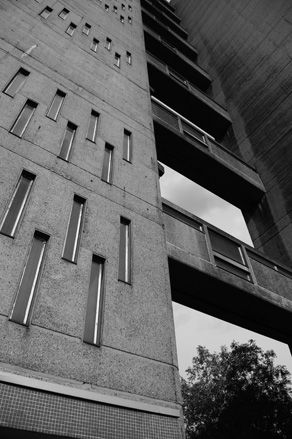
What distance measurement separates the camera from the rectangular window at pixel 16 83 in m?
8.58

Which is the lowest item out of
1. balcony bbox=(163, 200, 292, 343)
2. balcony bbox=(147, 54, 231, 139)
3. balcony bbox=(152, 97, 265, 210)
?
balcony bbox=(163, 200, 292, 343)

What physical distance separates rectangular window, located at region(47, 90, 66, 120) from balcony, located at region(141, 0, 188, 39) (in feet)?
75.1

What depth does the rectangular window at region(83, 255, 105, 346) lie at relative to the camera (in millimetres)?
5504

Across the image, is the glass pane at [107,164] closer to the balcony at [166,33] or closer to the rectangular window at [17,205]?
the rectangular window at [17,205]

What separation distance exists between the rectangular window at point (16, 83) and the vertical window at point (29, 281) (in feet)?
15.2

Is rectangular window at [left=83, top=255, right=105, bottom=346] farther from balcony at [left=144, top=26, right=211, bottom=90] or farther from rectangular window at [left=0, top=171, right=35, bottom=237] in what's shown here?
balcony at [left=144, top=26, right=211, bottom=90]

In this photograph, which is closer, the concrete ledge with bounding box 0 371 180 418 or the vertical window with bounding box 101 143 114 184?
the concrete ledge with bounding box 0 371 180 418

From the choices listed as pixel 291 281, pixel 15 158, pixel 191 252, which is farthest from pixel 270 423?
pixel 15 158

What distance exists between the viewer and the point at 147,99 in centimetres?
1324

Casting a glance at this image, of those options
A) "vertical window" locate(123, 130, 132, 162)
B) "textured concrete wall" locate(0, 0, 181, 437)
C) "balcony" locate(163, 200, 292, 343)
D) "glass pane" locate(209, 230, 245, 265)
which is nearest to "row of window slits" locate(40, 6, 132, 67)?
"textured concrete wall" locate(0, 0, 181, 437)

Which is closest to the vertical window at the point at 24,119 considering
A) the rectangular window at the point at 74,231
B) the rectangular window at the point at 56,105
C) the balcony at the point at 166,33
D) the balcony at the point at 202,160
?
the rectangular window at the point at 56,105

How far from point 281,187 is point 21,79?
39.2ft

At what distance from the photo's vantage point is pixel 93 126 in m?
9.80

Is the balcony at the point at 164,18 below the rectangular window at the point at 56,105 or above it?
above
